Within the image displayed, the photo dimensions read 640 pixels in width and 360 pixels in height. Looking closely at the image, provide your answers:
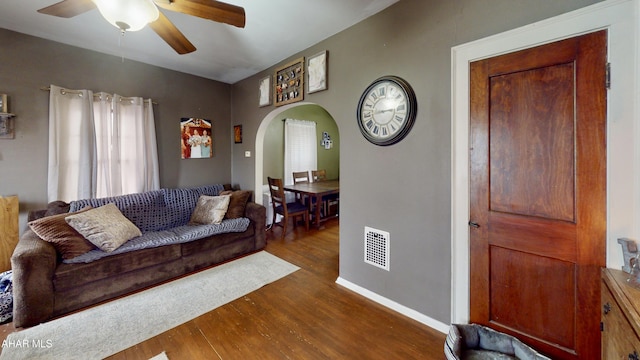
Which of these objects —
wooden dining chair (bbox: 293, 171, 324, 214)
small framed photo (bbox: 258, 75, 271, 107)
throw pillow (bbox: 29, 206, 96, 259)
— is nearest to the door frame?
small framed photo (bbox: 258, 75, 271, 107)

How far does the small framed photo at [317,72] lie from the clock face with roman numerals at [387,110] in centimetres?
59

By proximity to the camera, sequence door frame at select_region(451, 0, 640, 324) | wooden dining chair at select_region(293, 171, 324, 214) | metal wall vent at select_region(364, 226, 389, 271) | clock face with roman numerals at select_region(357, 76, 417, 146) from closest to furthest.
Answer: door frame at select_region(451, 0, 640, 324), clock face with roman numerals at select_region(357, 76, 417, 146), metal wall vent at select_region(364, 226, 389, 271), wooden dining chair at select_region(293, 171, 324, 214)

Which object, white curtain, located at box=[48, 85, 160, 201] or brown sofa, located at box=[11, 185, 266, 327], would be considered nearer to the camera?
brown sofa, located at box=[11, 185, 266, 327]

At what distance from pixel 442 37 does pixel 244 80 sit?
10.1 feet

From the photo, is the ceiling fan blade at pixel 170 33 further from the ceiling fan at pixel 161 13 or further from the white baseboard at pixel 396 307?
the white baseboard at pixel 396 307

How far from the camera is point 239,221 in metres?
3.20

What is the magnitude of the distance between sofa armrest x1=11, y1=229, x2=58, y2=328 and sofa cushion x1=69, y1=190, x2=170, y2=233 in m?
0.85

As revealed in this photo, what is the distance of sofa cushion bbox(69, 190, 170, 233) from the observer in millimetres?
Answer: 2823

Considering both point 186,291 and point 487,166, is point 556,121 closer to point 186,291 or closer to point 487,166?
point 487,166

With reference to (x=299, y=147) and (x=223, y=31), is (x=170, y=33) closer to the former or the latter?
(x=223, y=31)

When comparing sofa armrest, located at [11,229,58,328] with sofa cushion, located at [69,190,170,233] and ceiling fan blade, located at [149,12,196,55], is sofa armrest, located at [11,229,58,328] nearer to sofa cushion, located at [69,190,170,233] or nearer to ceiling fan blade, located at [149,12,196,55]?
sofa cushion, located at [69,190,170,233]

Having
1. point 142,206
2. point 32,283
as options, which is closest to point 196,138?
point 142,206

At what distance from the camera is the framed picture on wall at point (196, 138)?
12.4 feet

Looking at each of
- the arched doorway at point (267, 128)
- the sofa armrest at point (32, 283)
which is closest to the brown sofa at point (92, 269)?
the sofa armrest at point (32, 283)
